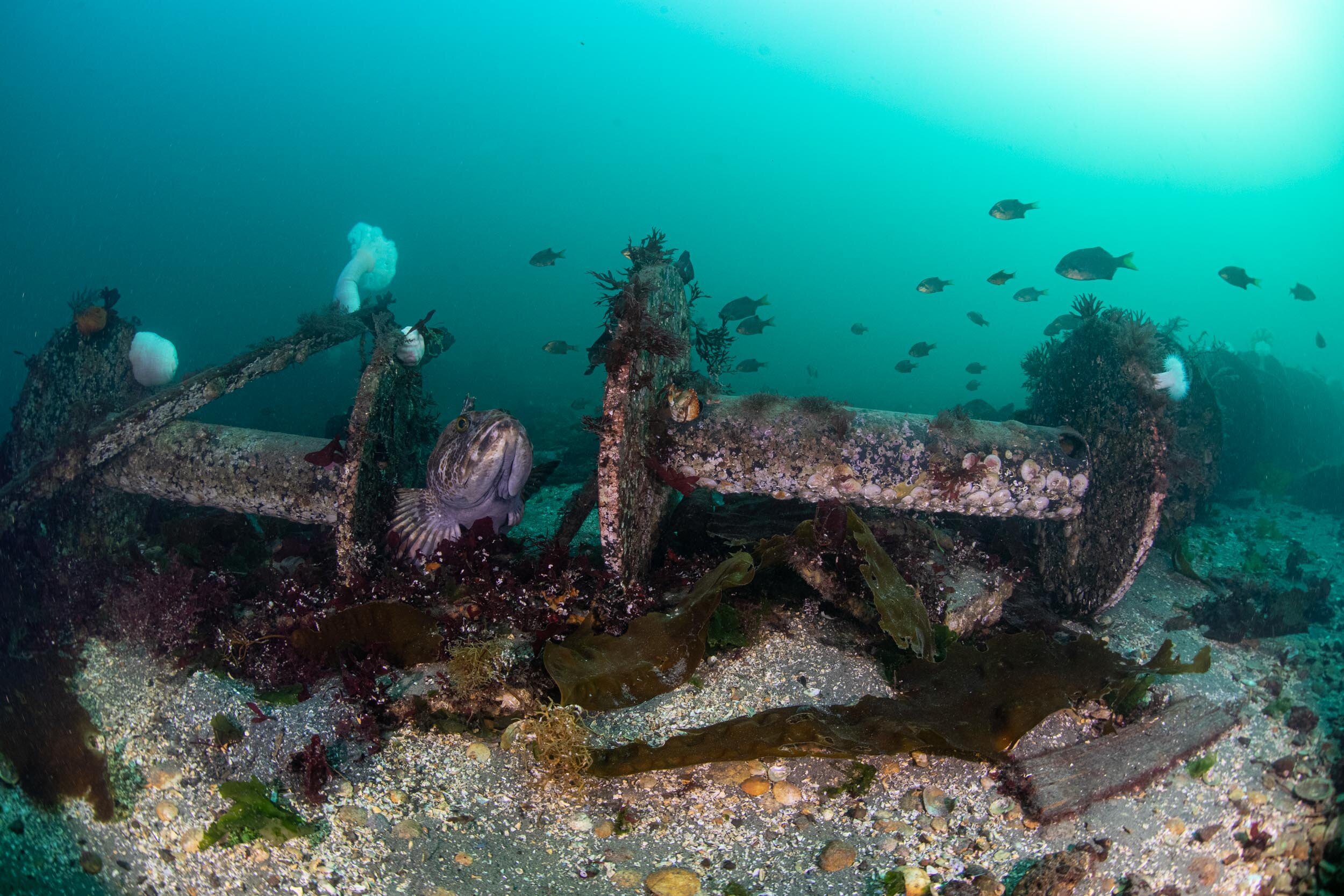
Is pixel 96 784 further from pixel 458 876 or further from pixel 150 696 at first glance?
pixel 458 876

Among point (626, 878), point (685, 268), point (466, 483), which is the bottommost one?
point (626, 878)

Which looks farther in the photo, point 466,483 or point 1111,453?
point 1111,453

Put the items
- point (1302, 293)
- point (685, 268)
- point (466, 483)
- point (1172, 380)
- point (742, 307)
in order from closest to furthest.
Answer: point (466, 483), point (1172, 380), point (685, 268), point (742, 307), point (1302, 293)

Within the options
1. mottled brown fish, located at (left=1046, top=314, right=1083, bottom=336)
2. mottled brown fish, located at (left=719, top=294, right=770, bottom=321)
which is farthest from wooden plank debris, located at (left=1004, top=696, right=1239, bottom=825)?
mottled brown fish, located at (left=1046, top=314, right=1083, bottom=336)

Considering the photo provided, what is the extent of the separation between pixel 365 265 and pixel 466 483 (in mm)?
6340

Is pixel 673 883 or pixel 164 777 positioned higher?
pixel 673 883

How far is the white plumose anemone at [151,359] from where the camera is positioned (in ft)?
19.5

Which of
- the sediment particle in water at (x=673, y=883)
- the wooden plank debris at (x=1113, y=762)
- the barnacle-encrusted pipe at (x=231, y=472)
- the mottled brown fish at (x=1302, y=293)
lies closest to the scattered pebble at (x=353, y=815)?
the sediment particle in water at (x=673, y=883)

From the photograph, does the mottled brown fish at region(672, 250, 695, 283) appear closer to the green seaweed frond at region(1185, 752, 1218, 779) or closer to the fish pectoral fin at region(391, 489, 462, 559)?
the fish pectoral fin at region(391, 489, 462, 559)

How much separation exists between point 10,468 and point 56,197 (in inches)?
5808

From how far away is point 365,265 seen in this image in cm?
891

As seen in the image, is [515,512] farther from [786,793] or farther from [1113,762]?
[1113,762]

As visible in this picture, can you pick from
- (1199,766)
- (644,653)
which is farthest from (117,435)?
(1199,766)

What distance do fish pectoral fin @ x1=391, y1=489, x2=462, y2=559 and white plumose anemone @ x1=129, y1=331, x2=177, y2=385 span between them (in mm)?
3507
